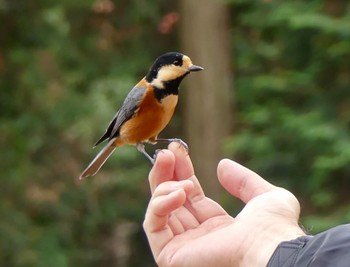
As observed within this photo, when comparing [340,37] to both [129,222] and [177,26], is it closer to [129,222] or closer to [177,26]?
[177,26]

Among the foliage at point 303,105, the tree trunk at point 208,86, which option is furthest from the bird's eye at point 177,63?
the tree trunk at point 208,86

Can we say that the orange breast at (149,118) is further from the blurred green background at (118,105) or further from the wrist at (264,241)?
the blurred green background at (118,105)

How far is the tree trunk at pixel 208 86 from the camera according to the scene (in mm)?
8328

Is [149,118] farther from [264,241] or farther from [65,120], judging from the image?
[65,120]

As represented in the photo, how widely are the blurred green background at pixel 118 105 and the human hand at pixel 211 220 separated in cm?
354

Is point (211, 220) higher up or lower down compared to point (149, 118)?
lower down

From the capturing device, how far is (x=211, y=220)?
2887 millimetres

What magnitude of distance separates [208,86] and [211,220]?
5526 millimetres

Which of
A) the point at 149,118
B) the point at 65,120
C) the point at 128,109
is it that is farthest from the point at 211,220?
the point at 65,120

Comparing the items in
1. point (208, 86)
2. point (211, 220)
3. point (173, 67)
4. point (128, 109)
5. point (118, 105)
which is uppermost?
point (173, 67)

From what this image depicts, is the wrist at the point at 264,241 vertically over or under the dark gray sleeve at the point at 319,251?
under

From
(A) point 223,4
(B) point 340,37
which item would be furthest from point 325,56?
(A) point 223,4

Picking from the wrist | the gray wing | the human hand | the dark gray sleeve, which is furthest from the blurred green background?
the dark gray sleeve

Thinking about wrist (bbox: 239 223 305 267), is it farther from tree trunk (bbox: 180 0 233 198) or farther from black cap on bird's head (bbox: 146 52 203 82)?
tree trunk (bbox: 180 0 233 198)
